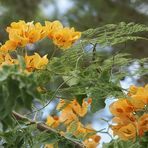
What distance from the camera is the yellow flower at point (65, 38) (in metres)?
0.91

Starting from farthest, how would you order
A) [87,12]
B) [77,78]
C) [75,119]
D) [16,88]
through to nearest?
[87,12], [75,119], [77,78], [16,88]

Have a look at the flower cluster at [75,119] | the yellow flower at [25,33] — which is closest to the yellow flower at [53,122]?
the flower cluster at [75,119]

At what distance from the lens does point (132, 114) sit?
2.94ft

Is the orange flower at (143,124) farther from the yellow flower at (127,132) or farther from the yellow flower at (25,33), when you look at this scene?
the yellow flower at (25,33)

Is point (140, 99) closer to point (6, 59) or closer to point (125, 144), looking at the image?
point (125, 144)

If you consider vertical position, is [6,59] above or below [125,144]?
above

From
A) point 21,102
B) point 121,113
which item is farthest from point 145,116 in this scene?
point 21,102

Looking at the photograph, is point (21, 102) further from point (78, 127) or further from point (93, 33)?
point (78, 127)

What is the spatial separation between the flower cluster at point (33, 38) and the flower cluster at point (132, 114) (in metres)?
0.13

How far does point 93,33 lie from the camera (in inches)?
36.0

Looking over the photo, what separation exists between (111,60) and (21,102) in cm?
28

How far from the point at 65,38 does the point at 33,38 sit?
6 cm

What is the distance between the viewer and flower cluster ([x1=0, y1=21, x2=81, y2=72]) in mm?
851

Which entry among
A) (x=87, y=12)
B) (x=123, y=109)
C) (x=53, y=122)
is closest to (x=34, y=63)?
(x=123, y=109)
